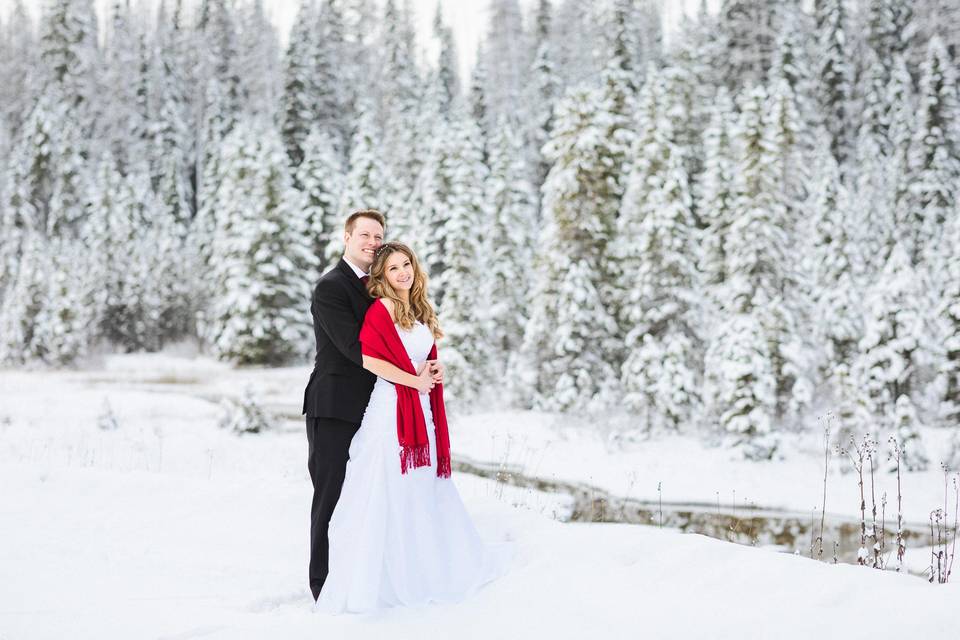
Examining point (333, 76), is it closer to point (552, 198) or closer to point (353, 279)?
point (552, 198)

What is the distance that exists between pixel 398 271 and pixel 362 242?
46cm

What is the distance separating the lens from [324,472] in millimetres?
5188

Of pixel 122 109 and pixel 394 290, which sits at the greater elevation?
pixel 122 109

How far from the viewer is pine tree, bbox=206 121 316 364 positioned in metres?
33.4

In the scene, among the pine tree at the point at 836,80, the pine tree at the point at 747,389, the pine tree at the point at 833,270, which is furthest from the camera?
the pine tree at the point at 836,80

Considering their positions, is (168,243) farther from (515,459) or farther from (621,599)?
(621,599)

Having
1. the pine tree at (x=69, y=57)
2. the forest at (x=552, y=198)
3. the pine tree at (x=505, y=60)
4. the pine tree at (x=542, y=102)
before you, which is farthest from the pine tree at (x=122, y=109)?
the pine tree at (x=542, y=102)

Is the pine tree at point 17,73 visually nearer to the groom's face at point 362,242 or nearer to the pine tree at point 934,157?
the pine tree at point 934,157

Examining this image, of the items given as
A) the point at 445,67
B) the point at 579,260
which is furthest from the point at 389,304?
the point at 445,67

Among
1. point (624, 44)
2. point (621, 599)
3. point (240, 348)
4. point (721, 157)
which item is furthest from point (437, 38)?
point (621, 599)

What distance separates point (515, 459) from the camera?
17.6 m

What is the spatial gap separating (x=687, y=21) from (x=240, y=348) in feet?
89.0

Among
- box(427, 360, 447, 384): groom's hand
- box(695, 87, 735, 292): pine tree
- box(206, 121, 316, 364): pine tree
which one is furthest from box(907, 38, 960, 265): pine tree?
box(427, 360, 447, 384): groom's hand

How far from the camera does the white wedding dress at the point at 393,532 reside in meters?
4.91
